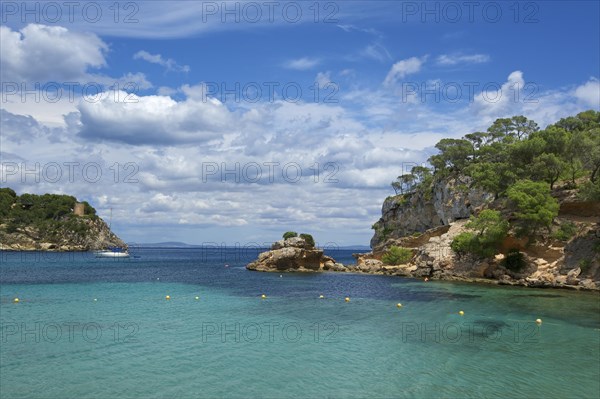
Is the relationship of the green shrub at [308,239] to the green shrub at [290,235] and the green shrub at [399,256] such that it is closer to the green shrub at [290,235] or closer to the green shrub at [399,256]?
the green shrub at [290,235]

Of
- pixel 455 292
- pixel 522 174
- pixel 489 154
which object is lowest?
pixel 455 292

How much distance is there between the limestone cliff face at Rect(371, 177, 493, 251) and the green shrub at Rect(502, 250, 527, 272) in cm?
2116

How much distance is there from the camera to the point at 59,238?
Answer: 176250 millimetres

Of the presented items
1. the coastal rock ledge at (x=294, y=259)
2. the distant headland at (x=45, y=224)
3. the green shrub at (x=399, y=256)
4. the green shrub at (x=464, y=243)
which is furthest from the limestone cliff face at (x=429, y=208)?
the distant headland at (x=45, y=224)

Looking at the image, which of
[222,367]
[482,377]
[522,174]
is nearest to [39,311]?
[222,367]

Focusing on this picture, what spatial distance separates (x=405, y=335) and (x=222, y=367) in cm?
1276

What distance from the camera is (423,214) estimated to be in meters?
112

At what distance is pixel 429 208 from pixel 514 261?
51.4 meters

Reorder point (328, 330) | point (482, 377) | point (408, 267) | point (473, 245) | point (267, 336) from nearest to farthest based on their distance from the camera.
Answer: point (482, 377), point (267, 336), point (328, 330), point (473, 245), point (408, 267)

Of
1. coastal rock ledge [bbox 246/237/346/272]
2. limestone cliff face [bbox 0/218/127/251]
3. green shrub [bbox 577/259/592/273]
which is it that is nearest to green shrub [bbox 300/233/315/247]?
coastal rock ledge [bbox 246/237/346/272]

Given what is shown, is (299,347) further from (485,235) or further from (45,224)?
(45,224)

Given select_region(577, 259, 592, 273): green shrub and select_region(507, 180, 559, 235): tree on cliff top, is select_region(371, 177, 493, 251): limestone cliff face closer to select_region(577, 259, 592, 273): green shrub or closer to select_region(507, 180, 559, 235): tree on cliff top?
select_region(507, 180, 559, 235): tree on cliff top

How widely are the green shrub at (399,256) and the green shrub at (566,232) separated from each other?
30.9 metres

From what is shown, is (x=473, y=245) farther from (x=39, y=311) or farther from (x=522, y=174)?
(x=39, y=311)
